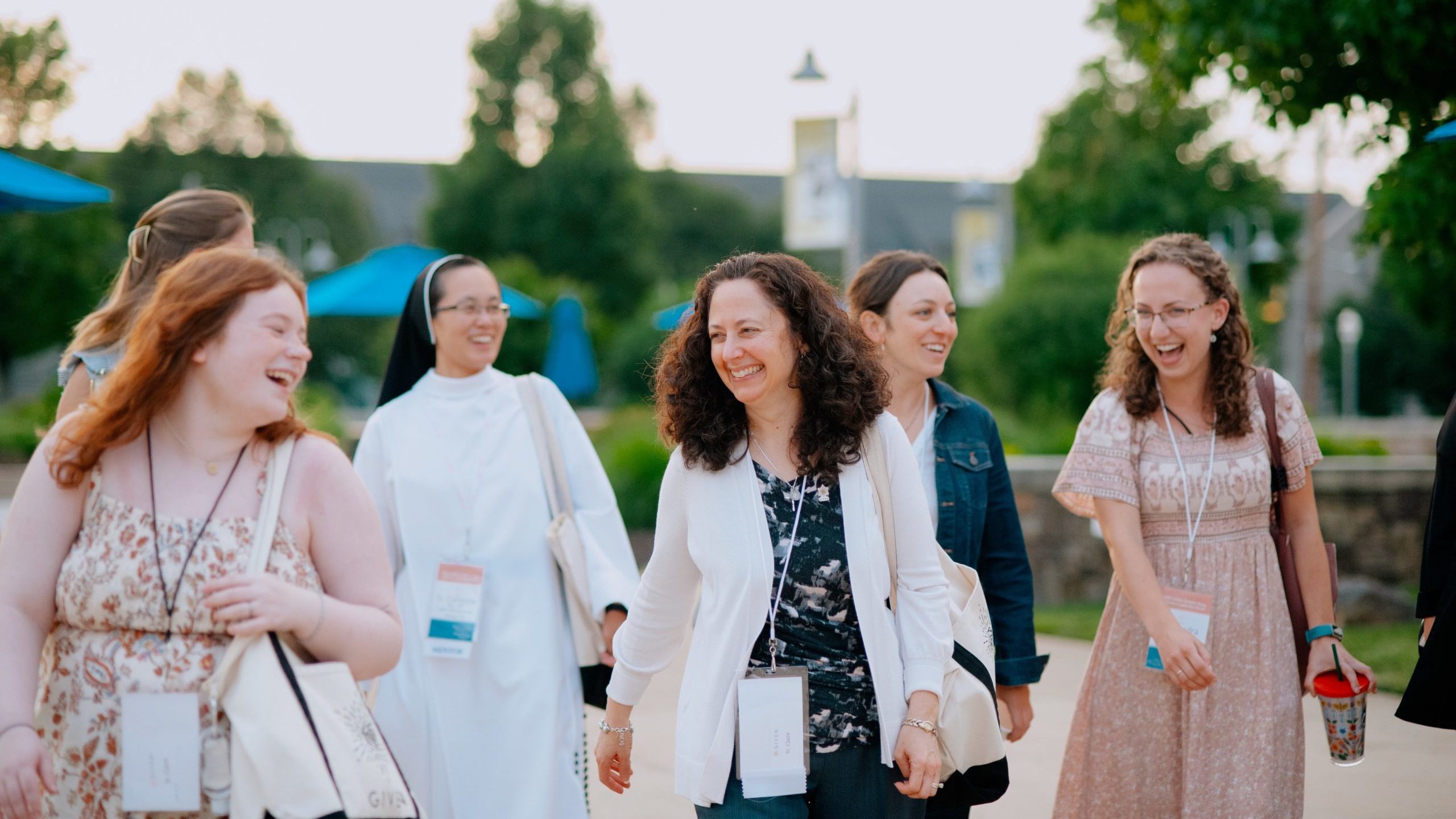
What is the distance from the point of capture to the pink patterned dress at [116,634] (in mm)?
2543

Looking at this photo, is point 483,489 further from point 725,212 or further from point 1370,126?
point 725,212

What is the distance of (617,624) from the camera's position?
435 cm

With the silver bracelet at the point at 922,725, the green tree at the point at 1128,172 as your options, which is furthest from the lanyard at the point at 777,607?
the green tree at the point at 1128,172

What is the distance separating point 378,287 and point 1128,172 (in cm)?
2940

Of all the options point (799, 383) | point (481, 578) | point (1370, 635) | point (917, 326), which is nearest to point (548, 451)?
point (481, 578)

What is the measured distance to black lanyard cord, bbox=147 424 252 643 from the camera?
255 cm

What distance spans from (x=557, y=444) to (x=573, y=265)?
43.3m

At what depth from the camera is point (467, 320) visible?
4.62m

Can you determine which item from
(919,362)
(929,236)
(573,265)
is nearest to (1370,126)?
(919,362)

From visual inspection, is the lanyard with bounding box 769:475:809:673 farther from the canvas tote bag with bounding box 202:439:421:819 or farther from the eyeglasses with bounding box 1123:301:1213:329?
the eyeglasses with bounding box 1123:301:1213:329

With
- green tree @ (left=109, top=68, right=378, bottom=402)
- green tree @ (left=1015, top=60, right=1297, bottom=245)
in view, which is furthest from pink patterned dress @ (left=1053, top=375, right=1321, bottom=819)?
green tree @ (left=109, top=68, right=378, bottom=402)

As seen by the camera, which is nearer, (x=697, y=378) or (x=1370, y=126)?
(x=697, y=378)

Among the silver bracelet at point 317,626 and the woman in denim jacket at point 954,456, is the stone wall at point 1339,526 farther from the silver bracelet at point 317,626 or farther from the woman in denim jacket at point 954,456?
the silver bracelet at point 317,626

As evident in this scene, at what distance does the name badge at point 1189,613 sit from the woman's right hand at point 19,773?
110 inches
